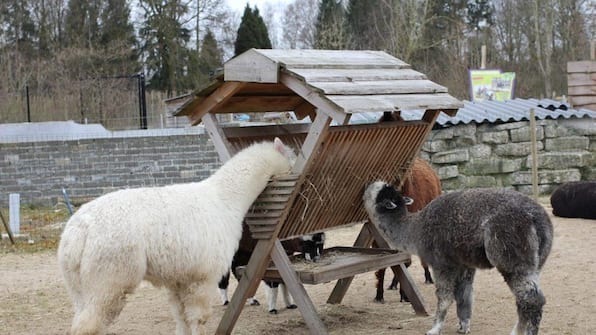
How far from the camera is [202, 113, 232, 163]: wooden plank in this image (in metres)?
6.88

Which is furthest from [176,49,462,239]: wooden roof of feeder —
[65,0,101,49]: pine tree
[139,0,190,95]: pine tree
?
[65,0,101,49]: pine tree

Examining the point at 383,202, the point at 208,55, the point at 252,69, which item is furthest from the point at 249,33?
the point at 252,69

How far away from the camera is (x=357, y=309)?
8.14m

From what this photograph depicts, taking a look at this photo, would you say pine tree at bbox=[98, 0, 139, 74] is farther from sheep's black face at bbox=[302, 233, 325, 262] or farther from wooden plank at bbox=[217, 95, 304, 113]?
sheep's black face at bbox=[302, 233, 325, 262]

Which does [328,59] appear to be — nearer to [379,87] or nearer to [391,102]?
[379,87]

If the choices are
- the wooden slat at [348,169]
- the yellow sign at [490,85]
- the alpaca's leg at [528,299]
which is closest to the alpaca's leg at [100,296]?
the wooden slat at [348,169]

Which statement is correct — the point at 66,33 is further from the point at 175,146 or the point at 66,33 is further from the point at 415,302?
the point at 415,302

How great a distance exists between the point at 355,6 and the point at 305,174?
4154 cm

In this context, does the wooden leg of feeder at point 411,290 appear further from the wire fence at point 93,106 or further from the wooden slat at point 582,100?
the wire fence at point 93,106

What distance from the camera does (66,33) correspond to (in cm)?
3856

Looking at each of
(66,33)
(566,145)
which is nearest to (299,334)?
(566,145)

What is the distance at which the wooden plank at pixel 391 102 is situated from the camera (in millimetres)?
6121

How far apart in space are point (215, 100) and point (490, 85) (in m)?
16.1

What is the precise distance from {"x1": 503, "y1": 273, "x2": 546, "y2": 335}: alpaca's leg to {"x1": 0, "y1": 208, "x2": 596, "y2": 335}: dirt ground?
3.06ft
